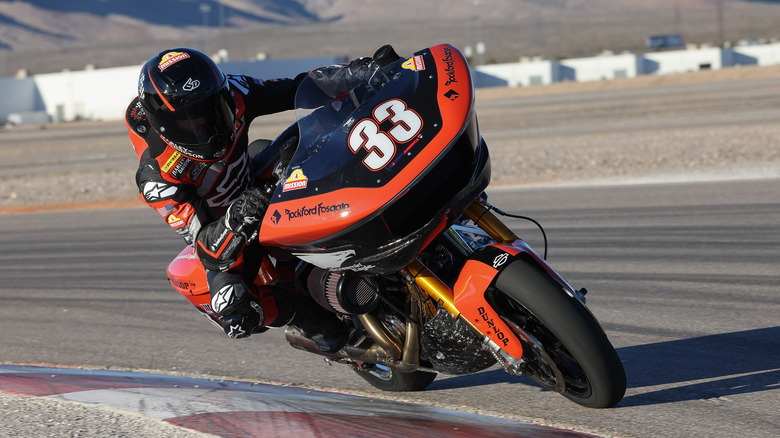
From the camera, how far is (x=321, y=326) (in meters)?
4.16

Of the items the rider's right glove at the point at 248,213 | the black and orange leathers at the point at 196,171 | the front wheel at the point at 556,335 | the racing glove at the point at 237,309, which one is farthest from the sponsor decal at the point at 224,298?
the front wheel at the point at 556,335

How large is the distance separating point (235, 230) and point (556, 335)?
4.51ft

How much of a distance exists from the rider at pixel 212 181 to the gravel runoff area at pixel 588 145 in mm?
9374

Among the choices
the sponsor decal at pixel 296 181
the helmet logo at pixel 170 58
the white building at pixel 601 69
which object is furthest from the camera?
the white building at pixel 601 69

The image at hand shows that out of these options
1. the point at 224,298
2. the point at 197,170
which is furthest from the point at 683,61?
the point at 224,298

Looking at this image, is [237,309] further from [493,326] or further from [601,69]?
[601,69]

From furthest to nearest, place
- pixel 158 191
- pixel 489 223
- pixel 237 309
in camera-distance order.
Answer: pixel 237 309 → pixel 158 191 → pixel 489 223

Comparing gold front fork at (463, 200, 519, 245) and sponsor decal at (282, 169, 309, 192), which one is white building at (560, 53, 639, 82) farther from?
sponsor decal at (282, 169, 309, 192)

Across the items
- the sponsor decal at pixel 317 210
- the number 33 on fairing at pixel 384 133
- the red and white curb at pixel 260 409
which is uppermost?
the number 33 on fairing at pixel 384 133

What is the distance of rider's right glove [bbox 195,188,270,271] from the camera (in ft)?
11.6

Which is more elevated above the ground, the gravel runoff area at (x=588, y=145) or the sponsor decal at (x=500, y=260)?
the sponsor decal at (x=500, y=260)

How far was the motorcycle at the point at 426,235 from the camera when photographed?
10.8ft

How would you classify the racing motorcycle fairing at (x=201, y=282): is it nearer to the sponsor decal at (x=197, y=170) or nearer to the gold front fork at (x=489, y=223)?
the sponsor decal at (x=197, y=170)

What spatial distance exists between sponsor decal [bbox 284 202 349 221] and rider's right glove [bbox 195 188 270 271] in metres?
0.17
